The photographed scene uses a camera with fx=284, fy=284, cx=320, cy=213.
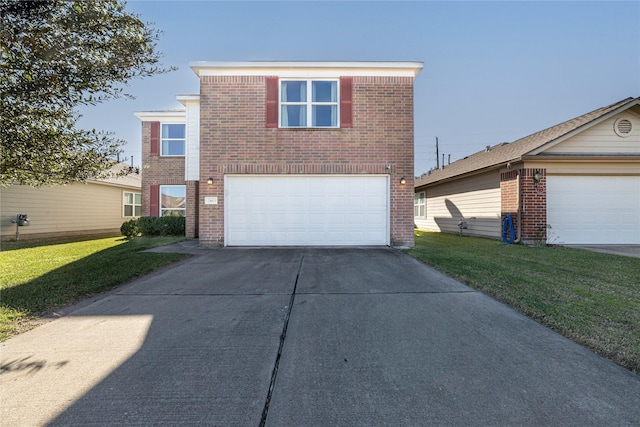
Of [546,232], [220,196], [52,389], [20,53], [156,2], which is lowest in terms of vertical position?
[52,389]

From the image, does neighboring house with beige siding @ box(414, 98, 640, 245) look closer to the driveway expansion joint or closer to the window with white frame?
the window with white frame

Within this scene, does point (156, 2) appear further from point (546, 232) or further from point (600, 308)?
point (546, 232)

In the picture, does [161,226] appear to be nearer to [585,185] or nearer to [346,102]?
[346,102]

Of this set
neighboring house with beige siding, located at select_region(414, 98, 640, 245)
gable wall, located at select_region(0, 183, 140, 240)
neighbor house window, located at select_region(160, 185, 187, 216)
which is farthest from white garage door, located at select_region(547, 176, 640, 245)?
gable wall, located at select_region(0, 183, 140, 240)

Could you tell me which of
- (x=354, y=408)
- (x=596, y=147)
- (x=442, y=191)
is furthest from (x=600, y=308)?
(x=442, y=191)

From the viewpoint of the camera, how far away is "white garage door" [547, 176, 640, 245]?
377 inches

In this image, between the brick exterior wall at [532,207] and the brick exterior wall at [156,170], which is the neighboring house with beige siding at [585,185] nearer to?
the brick exterior wall at [532,207]

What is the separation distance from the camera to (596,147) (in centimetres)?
964

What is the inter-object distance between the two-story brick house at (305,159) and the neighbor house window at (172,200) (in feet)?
17.2

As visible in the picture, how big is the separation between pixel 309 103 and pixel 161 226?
8371 mm

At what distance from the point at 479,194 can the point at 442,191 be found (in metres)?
3.40

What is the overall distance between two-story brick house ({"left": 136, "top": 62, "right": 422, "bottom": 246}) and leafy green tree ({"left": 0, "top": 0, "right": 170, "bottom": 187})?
344cm

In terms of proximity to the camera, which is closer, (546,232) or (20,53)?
(20,53)

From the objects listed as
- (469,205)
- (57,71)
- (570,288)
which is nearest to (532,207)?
(469,205)
